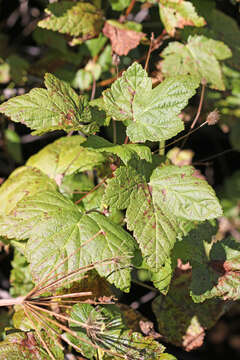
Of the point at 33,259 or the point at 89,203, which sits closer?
the point at 33,259

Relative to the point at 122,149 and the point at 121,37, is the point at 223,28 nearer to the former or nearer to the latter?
the point at 121,37

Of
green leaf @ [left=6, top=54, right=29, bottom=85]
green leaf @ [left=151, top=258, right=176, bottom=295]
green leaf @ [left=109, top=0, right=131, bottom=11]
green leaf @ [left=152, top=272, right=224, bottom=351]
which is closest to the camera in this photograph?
green leaf @ [left=151, top=258, right=176, bottom=295]

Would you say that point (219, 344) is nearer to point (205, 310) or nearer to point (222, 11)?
point (205, 310)

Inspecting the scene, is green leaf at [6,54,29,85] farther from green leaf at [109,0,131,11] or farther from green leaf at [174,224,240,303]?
green leaf at [174,224,240,303]

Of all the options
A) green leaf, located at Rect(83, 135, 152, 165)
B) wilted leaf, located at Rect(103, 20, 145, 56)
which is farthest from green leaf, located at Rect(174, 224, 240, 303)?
wilted leaf, located at Rect(103, 20, 145, 56)

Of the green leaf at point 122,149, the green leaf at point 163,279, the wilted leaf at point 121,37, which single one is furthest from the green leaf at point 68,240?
the wilted leaf at point 121,37

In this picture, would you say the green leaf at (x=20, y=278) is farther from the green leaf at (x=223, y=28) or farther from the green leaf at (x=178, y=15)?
the green leaf at (x=223, y=28)

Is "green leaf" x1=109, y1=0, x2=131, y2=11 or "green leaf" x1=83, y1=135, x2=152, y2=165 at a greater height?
"green leaf" x1=109, y1=0, x2=131, y2=11

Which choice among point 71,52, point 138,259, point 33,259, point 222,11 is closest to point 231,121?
point 222,11
